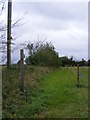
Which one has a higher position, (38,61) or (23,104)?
(38,61)

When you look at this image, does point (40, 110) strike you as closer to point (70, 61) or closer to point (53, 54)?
point (53, 54)

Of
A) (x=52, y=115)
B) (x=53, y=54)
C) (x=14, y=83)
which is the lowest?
(x=52, y=115)

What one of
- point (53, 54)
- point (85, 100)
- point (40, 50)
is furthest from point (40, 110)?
point (53, 54)

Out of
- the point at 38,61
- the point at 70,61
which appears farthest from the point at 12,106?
the point at 70,61

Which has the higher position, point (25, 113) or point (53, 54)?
point (53, 54)

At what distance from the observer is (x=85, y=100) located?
8281 millimetres

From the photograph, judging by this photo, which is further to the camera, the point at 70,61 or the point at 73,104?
the point at 70,61

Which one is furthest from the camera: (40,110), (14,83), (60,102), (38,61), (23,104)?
(38,61)

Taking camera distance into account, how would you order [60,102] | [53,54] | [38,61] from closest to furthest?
1. [60,102]
2. [38,61]
3. [53,54]

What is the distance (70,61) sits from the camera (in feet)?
164

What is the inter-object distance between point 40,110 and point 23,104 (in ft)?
2.84

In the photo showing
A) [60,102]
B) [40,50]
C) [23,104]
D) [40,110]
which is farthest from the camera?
[40,50]

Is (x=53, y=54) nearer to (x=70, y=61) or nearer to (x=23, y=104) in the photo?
(x=70, y=61)

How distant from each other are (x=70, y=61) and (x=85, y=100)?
4179 cm
